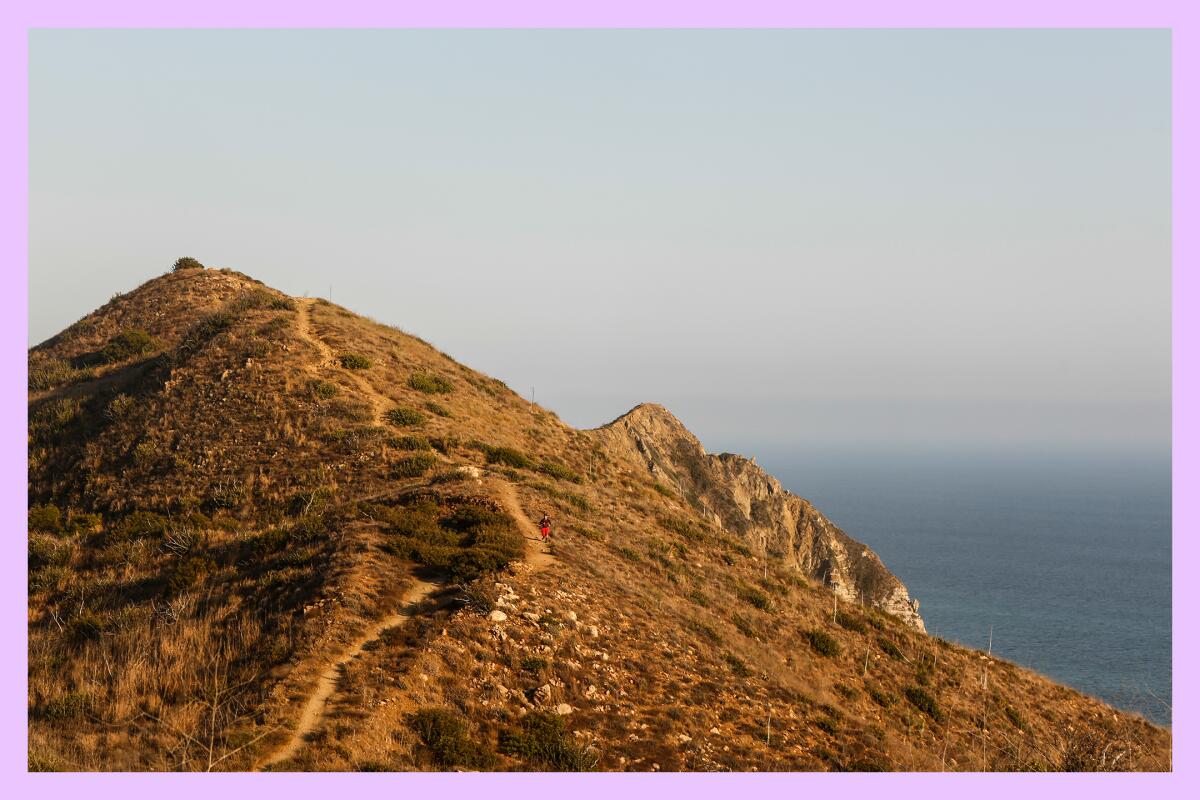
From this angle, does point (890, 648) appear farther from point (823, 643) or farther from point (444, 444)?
point (444, 444)

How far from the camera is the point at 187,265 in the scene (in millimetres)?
72375

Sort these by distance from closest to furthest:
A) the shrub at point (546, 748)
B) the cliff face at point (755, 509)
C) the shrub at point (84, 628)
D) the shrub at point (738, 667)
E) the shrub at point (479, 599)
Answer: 1. the shrub at point (546, 748)
2. the shrub at point (479, 599)
3. the shrub at point (84, 628)
4. the shrub at point (738, 667)
5. the cliff face at point (755, 509)

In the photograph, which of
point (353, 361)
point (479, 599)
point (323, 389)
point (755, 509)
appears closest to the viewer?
point (479, 599)

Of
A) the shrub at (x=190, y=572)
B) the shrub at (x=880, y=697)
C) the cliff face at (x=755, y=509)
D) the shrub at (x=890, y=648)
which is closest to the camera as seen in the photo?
the shrub at (x=190, y=572)

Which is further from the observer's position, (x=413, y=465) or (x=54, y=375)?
(x=54, y=375)

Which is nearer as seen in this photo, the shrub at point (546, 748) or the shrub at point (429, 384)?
the shrub at point (546, 748)

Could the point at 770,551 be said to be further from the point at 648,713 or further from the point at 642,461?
the point at 648,713

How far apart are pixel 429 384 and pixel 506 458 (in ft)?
34.0

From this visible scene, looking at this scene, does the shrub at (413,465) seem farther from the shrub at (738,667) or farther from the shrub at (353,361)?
the shrub at (738,667)

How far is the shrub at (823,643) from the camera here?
33.3 meters

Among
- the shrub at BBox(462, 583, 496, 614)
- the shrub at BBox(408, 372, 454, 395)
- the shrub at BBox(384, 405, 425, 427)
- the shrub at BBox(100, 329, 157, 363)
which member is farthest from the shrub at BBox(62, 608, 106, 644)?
the shrub at BBox(100, 329, 157, 363)

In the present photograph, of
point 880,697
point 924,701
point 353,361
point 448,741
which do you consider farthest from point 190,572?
point 924,701

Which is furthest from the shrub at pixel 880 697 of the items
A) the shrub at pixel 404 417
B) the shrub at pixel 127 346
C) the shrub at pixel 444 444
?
the shrub at pixel 127 346

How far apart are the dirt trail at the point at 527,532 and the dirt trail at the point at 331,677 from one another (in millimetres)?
4169
